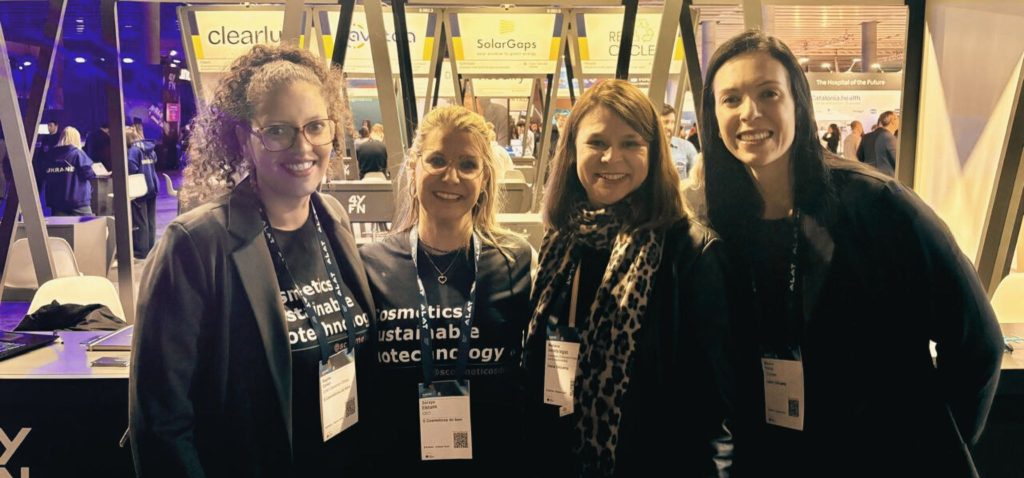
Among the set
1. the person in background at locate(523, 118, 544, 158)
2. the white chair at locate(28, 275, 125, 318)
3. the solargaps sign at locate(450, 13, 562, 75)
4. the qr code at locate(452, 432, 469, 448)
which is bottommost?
the qr code at locate(452, 432, 469, 448)

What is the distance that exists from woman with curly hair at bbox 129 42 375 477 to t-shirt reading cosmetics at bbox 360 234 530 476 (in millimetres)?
94

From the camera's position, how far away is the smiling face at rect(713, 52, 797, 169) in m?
1.66

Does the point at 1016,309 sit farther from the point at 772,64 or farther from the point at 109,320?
the point at 109,320

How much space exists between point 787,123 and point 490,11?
642 cm

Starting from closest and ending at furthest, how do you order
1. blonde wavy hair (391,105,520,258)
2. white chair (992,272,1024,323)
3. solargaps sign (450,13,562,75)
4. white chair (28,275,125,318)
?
blonde wavy hair (391,105,520,258), white chair (992,272,1024,323), white chair (28,275,125,318), solargaps sign (450,13,562,75)

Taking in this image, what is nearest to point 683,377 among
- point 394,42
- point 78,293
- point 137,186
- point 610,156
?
point 610,156

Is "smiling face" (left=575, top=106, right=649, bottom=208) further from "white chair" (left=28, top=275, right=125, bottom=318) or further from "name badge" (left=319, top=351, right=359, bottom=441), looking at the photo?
"white chair" (left=28, top=275, right=125, bottom=318)

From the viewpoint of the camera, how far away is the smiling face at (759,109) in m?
1.66

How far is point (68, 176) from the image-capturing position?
8211 millimetres

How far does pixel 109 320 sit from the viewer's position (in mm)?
3113

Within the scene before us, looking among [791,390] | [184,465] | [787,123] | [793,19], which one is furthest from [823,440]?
[793,19]

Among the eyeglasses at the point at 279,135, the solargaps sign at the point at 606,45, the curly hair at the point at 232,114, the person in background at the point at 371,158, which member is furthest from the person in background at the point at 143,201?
the eyeglasses at the point at 279,135

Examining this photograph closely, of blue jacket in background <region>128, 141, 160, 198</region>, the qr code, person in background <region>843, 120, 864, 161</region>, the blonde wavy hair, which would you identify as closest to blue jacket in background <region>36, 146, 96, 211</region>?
blue jacket in background <region>128, 141, 160, 198</region>

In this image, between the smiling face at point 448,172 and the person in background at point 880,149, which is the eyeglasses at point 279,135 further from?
the person in background at point 880,149
